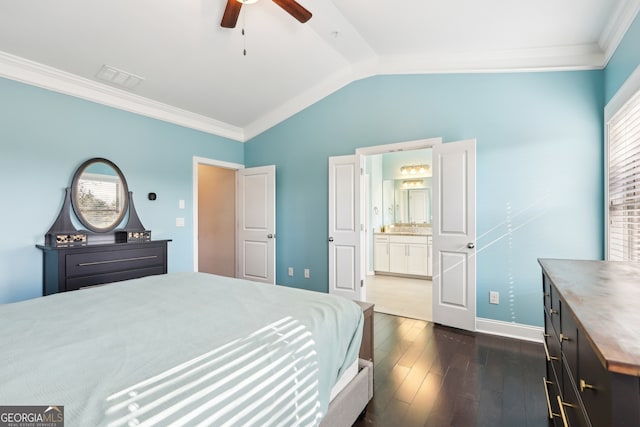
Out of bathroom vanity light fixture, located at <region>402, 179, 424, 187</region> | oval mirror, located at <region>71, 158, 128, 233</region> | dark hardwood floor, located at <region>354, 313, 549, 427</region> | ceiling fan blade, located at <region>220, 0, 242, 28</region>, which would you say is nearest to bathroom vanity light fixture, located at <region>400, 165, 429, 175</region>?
bathroom vanity light fixture, located at <region>402, 179, 424, 187</region>

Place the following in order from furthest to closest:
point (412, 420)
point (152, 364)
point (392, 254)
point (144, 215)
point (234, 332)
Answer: point (392, 254), point (144, 215), point (412, 420), point (234, 332), point (152, 364)

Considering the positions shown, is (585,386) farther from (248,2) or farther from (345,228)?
(345,228)

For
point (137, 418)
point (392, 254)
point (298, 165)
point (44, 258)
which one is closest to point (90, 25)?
point (44, 258)

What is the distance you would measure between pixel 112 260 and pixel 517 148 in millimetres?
4261

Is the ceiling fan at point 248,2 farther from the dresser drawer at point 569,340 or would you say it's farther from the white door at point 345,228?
the dresser drawer at point 569,340

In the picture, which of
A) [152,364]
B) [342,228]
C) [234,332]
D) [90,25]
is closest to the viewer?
[152,364]

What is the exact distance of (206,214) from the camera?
18.4 ft

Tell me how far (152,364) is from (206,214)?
16.2 feet

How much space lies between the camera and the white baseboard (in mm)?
2969

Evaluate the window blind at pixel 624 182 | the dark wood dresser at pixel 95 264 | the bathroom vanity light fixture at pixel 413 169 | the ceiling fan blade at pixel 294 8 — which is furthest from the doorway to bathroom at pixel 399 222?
the dark wood dresser at pixel 95 264

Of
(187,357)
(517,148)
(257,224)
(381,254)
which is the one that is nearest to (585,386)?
(187,357)

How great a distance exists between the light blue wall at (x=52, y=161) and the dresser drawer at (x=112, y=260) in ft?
1.33

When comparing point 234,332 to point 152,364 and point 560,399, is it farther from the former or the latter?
point 560,399

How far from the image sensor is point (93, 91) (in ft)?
10.6
